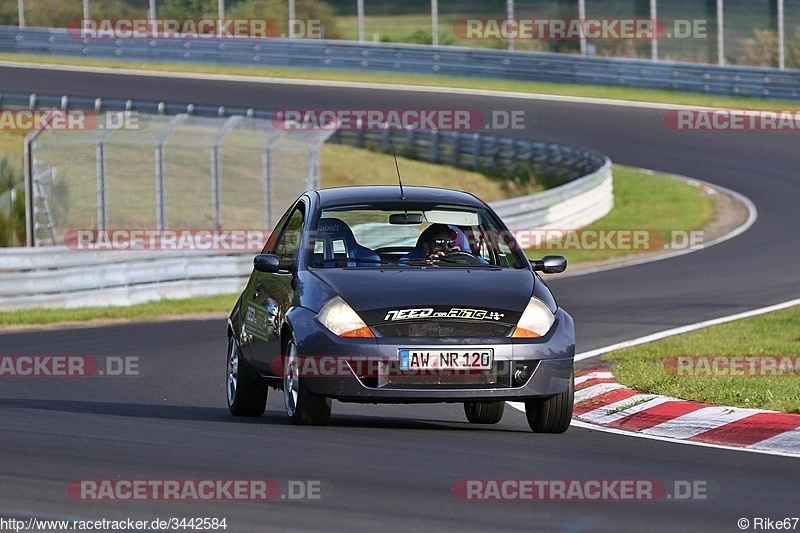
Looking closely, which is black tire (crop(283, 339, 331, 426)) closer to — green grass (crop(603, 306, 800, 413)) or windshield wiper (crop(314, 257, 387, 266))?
windshield wiper (crop(314, 257, 387, 266))

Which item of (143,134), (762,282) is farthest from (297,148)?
(762,282)

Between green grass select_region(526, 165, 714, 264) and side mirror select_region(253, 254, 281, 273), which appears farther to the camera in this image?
green grass select_region(526, 165, 714, 264)

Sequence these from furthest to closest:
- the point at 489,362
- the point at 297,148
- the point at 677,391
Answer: the point at 297,148 < the point at 677,391 < the point at 489,362

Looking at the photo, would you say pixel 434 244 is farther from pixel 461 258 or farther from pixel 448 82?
pixel 448 82

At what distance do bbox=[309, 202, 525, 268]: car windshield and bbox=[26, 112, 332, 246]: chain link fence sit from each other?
478 inches

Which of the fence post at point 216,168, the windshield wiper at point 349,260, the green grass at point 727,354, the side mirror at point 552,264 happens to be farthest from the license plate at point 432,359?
the fence post at point 216,168

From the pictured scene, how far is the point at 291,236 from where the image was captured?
10484 millimetres

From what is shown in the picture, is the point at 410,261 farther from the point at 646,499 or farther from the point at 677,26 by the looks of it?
the point at 677,26

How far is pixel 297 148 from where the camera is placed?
22.3 m

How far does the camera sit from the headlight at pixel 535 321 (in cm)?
898

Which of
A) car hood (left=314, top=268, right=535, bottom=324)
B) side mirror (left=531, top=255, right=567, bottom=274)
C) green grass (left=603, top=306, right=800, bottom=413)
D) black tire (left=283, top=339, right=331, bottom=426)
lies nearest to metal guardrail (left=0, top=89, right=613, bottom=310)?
green grass (left=603, top=306, right=800, bottom=413)

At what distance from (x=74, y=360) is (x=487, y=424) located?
237 inches

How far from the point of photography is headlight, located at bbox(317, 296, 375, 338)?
8852mm

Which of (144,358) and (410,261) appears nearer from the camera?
(410,261)
